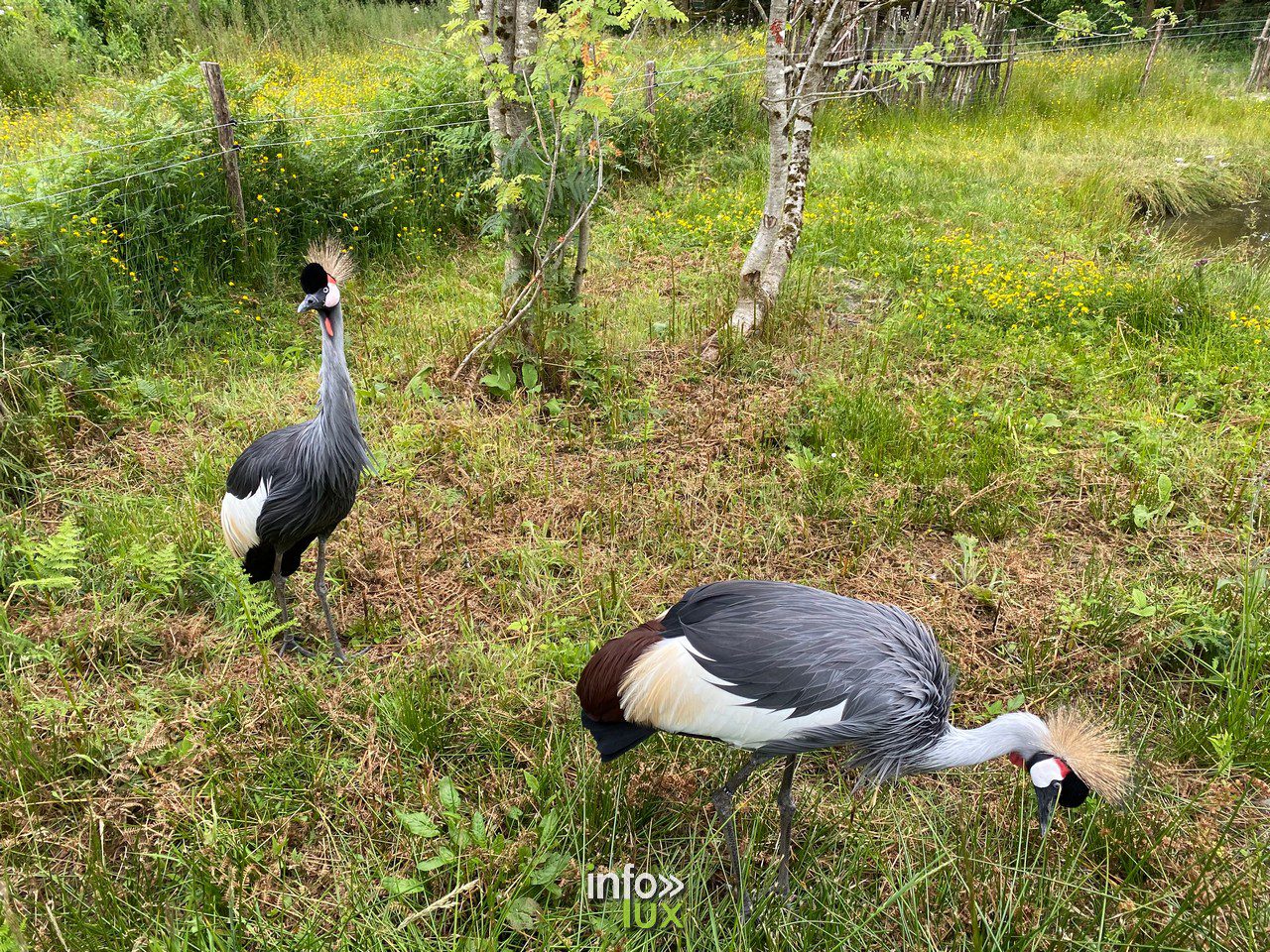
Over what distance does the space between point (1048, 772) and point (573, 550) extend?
2.15 m

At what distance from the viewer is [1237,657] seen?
2951 millimetres

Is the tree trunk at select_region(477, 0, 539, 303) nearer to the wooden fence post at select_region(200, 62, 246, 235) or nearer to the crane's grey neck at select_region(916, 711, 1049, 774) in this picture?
the wooden fence post at select_region(200, 62, 246, 235)

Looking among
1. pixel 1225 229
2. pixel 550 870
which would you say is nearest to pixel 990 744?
pixel 550 870

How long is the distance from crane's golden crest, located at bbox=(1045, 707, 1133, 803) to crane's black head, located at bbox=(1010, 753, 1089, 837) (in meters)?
0.02

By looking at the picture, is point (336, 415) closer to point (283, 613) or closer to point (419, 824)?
point (283, 613)

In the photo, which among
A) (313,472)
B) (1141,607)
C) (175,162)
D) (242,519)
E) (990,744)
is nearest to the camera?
(990,744)

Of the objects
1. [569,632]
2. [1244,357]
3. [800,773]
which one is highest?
[1244,357]

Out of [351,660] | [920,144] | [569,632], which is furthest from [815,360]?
[920,144]

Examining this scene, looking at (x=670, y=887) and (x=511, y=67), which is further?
(x=511, y=67)

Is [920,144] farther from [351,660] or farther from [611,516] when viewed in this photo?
[351,660]

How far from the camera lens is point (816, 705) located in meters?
2.26

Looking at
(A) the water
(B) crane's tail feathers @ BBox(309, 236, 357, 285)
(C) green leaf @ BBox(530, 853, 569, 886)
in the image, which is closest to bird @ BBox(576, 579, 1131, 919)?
(C) green leaf @ BBox(530, 853, 569, 886)

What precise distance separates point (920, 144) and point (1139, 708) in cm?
815

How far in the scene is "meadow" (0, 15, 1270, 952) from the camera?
2.35 m
